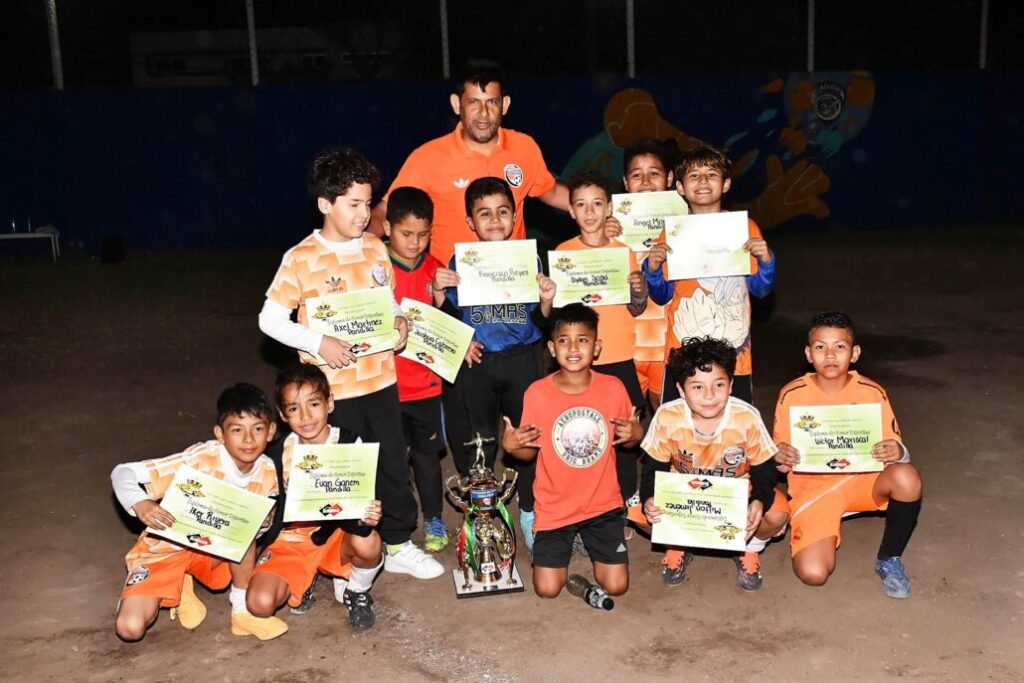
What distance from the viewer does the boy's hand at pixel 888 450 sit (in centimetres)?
411

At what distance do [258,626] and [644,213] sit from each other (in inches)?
101

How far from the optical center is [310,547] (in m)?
4.14

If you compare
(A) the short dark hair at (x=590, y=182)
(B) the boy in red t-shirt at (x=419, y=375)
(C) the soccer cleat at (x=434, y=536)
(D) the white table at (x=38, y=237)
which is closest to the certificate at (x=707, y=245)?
(A) the short dark hair at (x=590, y=182)

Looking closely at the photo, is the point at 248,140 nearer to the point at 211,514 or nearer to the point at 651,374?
the point at 651,374

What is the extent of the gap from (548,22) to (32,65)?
26.3 feet

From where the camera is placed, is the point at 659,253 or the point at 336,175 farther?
the point at 659,253

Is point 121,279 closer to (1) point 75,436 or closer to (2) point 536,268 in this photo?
(1) point 75,436

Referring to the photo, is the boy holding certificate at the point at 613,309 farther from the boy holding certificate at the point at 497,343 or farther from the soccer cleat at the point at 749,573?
the soccer cleat at the point at 749,573

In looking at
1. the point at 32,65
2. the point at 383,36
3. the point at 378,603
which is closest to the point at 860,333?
the point at 378,603

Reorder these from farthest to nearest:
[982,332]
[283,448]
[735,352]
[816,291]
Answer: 1. [816,291]
2. [982,332]
3. [735,352]
4. [283,448]

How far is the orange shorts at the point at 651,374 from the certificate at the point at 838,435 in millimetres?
853

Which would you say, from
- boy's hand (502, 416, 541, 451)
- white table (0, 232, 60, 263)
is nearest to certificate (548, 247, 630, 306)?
boy's hand (502, 416, 541, 451)

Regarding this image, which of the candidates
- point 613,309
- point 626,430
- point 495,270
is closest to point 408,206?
point 495,270

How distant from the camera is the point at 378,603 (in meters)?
4.20
